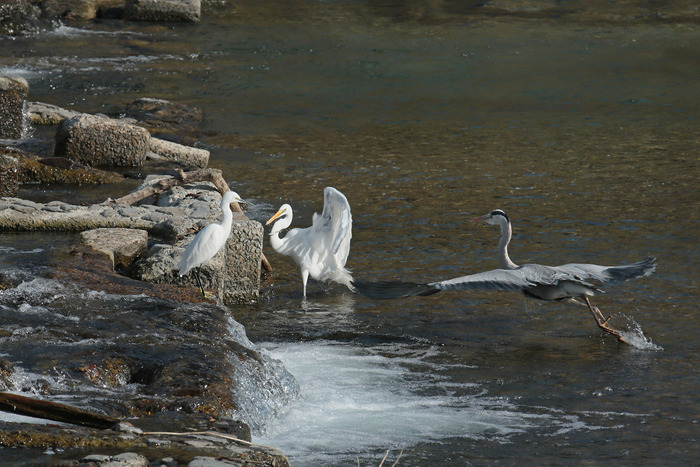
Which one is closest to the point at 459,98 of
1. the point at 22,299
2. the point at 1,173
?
the point at 1,173

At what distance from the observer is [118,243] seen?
7617 millimetres

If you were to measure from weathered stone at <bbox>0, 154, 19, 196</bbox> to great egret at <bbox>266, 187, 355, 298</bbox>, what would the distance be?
9.85 feet

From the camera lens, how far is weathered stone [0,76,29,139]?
39.7ft

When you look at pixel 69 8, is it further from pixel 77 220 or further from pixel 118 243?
pixel 118 243

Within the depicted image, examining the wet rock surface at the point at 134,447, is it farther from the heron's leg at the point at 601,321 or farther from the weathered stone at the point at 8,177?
the weathered stone at the point at 8,177

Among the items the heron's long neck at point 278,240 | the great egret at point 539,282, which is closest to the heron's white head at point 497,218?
the great egret at point 539,282

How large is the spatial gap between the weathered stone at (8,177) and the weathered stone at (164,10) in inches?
608

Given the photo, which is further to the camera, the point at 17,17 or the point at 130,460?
the point at 17,17

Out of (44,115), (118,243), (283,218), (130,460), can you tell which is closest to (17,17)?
(44,115)

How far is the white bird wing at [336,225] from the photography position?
26.1 ft

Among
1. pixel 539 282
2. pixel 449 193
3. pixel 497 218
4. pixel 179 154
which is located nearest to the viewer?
pixel 539 282

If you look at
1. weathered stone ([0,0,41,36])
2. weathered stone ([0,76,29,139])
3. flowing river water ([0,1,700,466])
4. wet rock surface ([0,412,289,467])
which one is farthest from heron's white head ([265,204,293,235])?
weathered stone ([0,0,41,36])

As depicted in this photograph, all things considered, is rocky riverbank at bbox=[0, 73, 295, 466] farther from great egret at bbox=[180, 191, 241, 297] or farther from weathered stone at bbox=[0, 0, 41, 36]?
weathered stone at bbox=[0, 0, 41, 36]

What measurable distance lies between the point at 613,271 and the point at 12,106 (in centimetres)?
855
